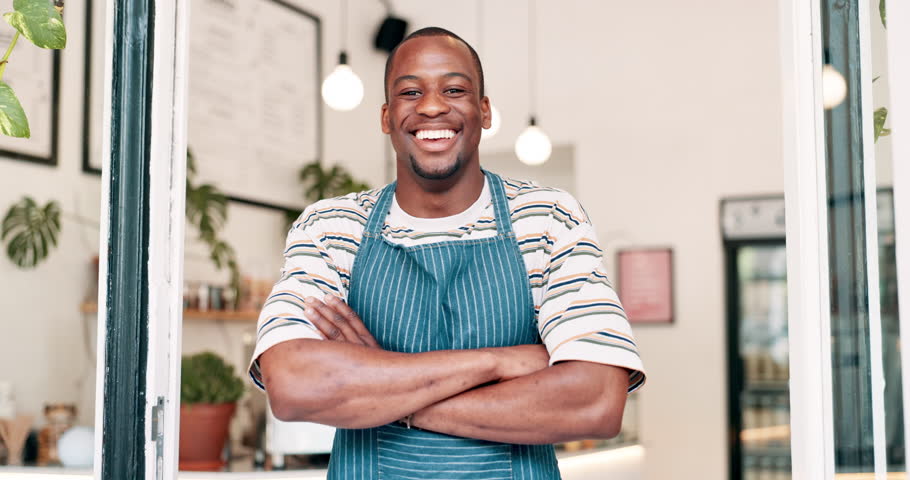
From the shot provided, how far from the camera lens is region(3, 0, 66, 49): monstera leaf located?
1466mm

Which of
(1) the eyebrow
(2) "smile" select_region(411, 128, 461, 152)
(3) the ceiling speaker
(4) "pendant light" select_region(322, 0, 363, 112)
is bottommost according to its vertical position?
(2) "smile" select_region(411, 128, 461, 152)

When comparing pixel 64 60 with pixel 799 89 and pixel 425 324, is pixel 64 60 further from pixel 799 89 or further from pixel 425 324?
pixel 799 89

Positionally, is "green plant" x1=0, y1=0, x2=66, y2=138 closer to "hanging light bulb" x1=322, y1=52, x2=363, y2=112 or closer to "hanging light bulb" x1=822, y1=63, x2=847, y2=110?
"hanging light bulb" x1=822, y1=63, x2=847, y2=110

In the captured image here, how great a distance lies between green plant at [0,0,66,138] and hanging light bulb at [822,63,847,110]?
1119mm

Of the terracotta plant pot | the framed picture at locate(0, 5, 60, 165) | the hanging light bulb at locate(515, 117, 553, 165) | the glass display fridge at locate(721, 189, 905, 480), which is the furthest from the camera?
the glass display fridge at locate(721, 189, 905, 480)

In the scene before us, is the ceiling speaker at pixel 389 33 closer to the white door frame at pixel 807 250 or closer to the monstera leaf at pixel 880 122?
the white door frame at pixel 807 250

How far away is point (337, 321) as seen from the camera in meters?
1.47

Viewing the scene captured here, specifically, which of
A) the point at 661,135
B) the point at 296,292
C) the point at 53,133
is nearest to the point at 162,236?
the point at 296,292

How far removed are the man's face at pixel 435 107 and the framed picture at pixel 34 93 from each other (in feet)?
2.04

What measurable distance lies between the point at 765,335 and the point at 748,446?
2.26ft

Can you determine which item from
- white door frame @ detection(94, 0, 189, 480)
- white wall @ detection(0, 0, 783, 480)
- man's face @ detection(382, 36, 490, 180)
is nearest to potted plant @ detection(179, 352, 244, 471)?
white door frame @ detection(94, 0, 189, 480)

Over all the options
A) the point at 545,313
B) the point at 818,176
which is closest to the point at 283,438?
the point at 545,313

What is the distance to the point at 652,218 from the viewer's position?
6043 mm

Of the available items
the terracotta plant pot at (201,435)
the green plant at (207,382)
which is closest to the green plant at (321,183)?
the green plant at (207,382)
